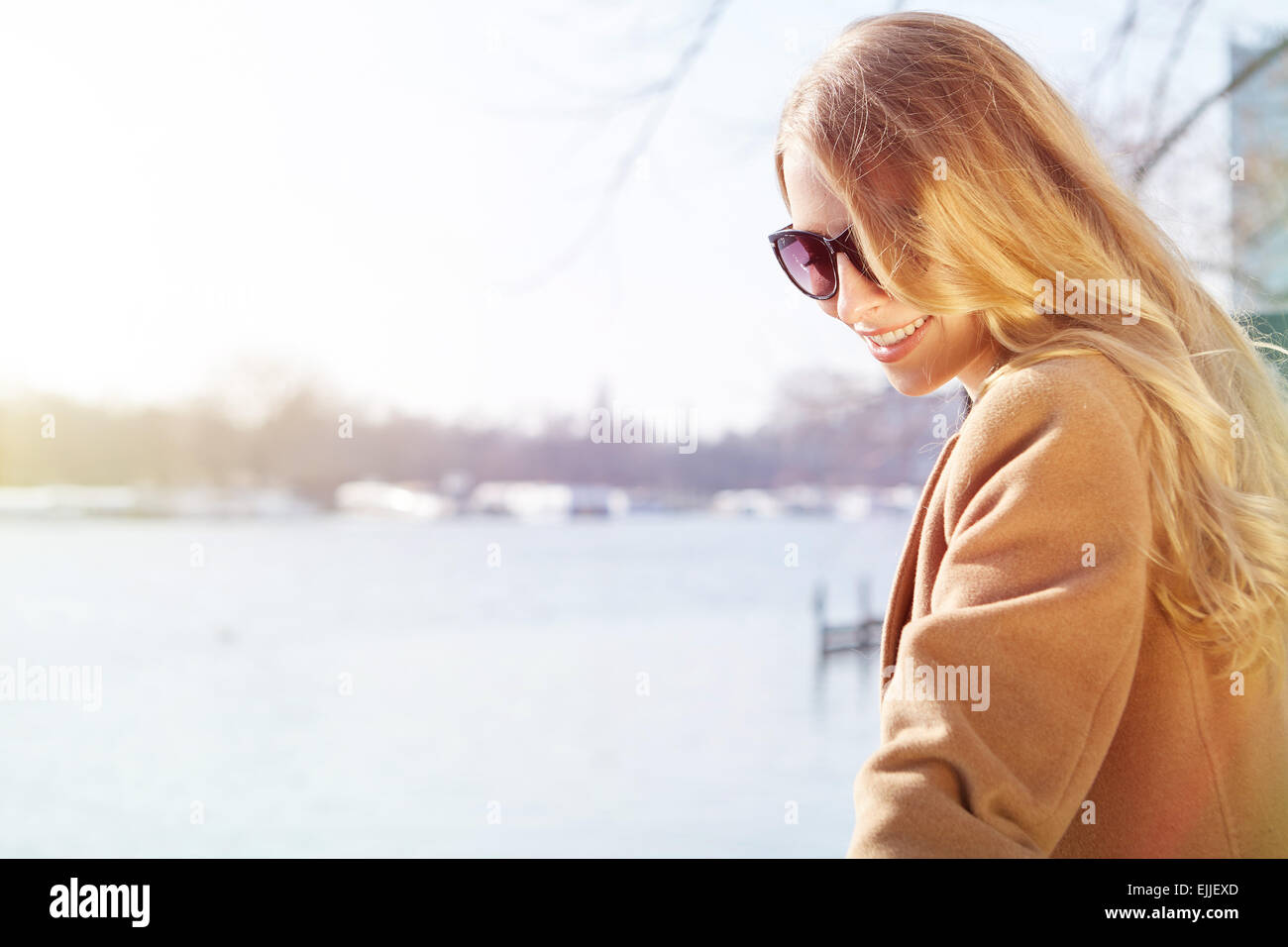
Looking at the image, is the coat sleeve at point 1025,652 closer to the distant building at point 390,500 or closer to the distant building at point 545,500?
the distant building at point 545,500

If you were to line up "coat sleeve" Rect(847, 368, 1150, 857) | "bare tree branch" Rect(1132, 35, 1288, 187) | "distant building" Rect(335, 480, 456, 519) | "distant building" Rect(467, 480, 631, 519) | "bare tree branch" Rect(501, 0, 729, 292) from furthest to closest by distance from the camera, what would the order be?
"distant building" Rect(335, 480, 456, 519) → "distant building" Rect(467, 480, 631, 519) → "bare tree branch" Rect(501, 0, 729, 292) → "bare tree branch" Rect(1132, 35, 1288, 187) → "coat sleeve" Rect(847, 368, 1150, 857)

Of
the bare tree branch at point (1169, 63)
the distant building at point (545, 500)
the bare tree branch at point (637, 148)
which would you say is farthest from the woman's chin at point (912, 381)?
the distant building at point (545, 500)

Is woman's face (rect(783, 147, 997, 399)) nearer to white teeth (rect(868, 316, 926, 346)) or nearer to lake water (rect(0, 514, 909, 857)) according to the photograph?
white teeth (rect(868, 316, 926, 346))

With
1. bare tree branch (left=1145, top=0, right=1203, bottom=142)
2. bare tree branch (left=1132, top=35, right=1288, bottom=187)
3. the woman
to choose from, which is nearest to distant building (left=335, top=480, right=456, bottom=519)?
bare tree branch (left=1145, top=0, right=1203, bottom=142)

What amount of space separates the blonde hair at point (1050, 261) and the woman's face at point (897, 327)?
28 millimetres

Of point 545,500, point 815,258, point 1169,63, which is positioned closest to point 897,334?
point 815,258

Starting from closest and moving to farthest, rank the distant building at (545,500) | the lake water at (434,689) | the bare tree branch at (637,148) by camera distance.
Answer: the bare tree branch at (637,148) → the lake water at (434,689) → the distant building at (545,500)

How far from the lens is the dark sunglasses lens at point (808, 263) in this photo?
102 cm

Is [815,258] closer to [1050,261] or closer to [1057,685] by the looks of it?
[1050,261]

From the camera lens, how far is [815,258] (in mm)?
1023

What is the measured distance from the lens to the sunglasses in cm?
98
